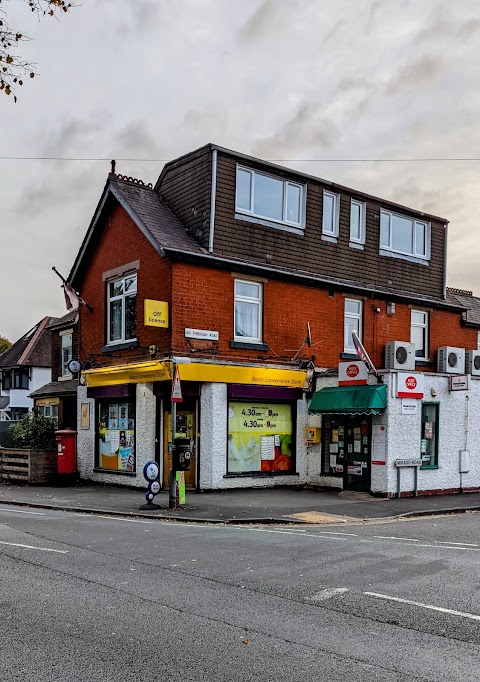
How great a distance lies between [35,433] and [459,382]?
13473 millimetres

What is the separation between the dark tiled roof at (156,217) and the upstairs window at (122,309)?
5.91 feet

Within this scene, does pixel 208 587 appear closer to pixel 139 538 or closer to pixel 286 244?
pixel 139 538

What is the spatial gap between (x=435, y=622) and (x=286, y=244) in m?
15.5

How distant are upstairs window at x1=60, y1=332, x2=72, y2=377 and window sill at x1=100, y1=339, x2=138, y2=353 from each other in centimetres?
780

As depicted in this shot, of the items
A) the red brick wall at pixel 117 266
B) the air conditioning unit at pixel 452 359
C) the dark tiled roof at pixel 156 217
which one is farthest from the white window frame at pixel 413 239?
the red brick wall at pixel 117 266

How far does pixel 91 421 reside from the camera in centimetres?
2275

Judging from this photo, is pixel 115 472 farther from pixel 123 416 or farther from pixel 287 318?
pixel 287 318

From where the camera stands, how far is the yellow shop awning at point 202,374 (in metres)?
18.6

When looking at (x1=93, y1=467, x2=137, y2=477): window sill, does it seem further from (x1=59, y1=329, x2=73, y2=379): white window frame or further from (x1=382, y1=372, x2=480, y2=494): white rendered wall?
(x1=59, y1=329, x2=73, y2=379): white window frame

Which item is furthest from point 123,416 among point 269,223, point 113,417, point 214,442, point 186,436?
point 269,223

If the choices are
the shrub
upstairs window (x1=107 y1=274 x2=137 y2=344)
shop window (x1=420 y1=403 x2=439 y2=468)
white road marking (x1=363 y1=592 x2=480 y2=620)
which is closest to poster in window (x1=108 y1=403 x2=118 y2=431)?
upstairs window (x1=107 y1=274 x2=137 y2=344)

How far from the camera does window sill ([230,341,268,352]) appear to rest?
19733 millimetres

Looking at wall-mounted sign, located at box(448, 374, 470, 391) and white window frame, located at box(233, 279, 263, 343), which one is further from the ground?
white window frame, located at box(233, 279, 263, 343)

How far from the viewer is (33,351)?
52750 mm
